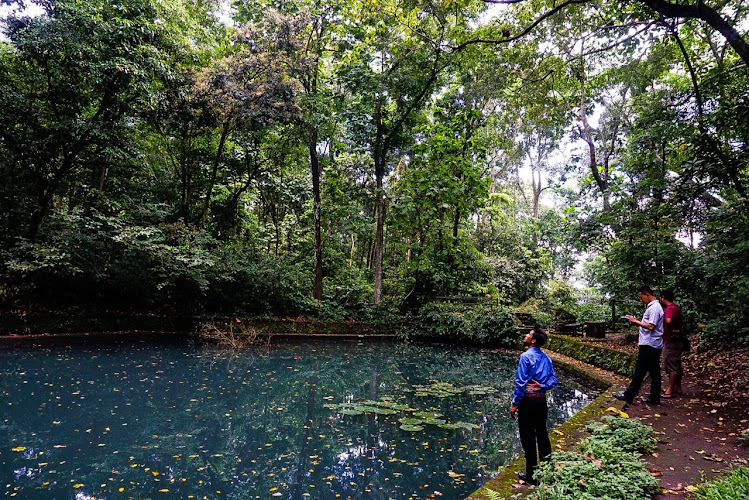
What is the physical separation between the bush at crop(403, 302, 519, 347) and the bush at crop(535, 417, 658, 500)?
9870mm

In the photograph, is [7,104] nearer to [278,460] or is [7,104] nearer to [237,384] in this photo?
[237,384]

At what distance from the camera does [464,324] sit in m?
14.2

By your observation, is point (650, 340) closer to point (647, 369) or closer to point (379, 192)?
point (647, 369)

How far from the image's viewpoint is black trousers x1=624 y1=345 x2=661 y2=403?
5.19 metres

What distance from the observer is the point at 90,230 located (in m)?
12.0

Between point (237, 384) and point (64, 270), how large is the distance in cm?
697

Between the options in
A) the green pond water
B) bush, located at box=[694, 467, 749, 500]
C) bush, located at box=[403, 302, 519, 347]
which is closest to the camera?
bush, located at box=[694, 467, 749, 500]

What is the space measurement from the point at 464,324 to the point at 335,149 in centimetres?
890

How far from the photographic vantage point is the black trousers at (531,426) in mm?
3578

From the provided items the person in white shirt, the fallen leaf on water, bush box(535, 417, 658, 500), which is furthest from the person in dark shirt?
bush box(535, 417, 658, 500)

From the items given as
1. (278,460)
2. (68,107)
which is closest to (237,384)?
(278,460)

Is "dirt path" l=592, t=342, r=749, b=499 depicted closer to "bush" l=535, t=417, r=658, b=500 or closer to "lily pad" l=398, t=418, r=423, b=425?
"bush" l=535, t=417, r=658, b=500

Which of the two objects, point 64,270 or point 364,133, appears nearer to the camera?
point 64,270

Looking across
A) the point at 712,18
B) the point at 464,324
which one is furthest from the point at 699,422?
the point at 464,324
